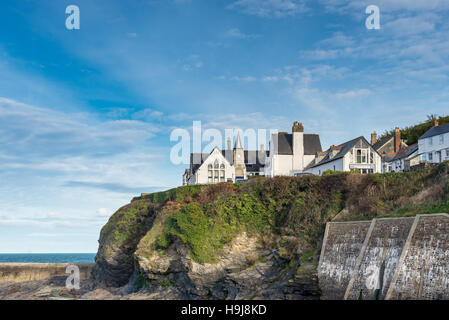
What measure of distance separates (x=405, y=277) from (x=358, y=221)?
5.31m

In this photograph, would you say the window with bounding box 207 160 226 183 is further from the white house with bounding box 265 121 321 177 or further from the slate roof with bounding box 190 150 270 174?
the white house with bounding box 265 121 321 177

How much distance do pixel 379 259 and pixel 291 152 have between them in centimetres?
3330

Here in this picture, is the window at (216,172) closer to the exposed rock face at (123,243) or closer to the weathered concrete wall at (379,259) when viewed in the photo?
the exposed rock face at (123,243)

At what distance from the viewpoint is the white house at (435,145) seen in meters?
44.6

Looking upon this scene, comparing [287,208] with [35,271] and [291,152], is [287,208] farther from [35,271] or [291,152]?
[35,271]

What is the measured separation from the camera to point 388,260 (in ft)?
68.2

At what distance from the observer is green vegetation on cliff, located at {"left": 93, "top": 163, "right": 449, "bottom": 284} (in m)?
26.3

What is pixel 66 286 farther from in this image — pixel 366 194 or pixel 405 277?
pixel 405 277

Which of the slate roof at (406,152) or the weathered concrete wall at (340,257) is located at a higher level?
the slate roof at (406,152)

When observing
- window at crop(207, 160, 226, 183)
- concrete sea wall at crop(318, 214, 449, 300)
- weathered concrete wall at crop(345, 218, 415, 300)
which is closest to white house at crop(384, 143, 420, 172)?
window at crop(207, 160, 226, 183)

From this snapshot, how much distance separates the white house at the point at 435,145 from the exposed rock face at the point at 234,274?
86.6ft

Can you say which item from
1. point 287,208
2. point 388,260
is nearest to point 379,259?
point 388,260

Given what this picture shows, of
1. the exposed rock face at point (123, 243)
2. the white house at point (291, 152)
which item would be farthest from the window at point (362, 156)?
the exposed rock face at point (123, 243)
